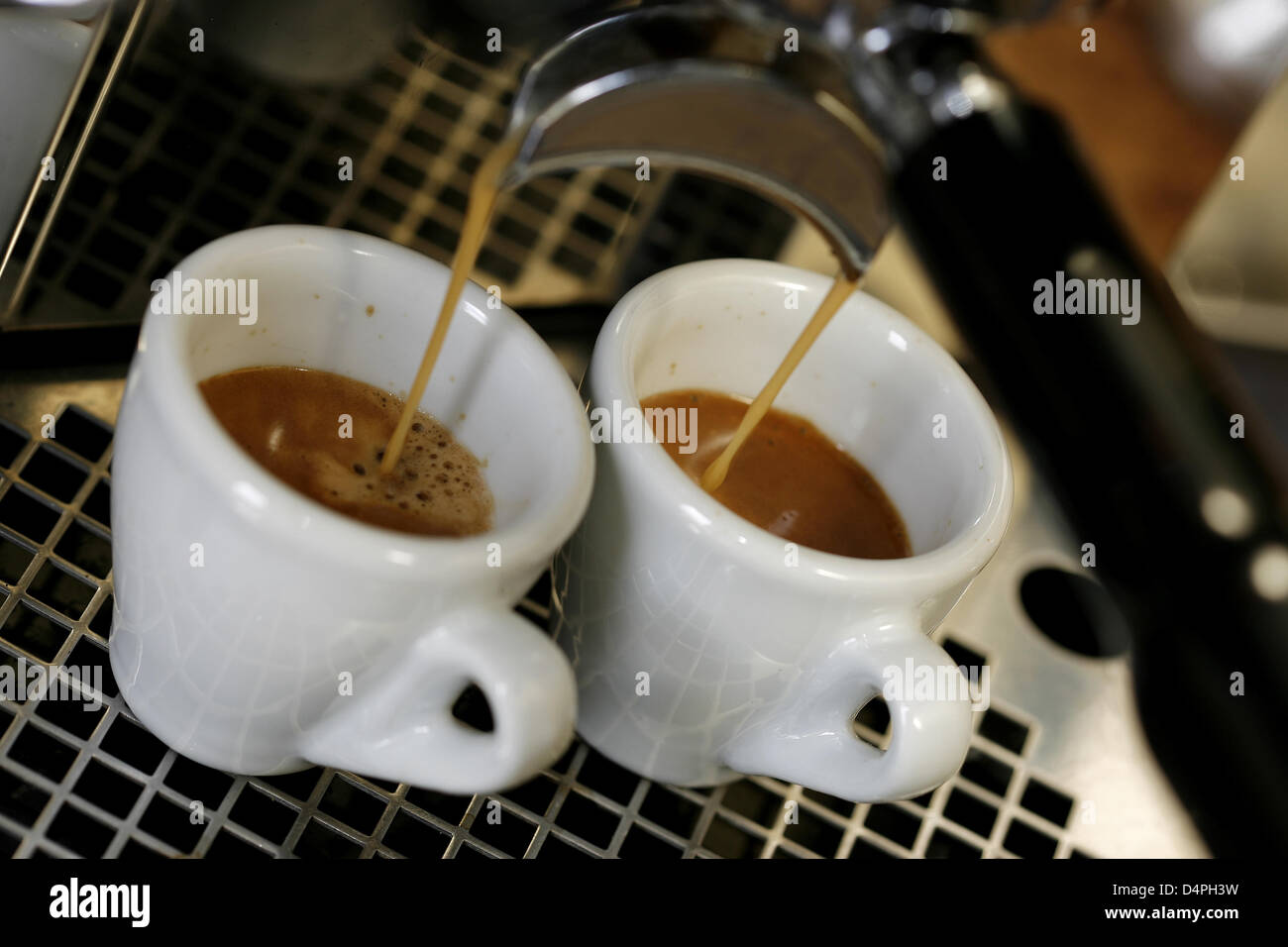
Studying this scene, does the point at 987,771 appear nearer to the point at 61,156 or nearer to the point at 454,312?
the point at 454,312

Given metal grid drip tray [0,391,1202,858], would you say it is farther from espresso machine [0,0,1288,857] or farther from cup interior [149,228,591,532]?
cup interior [149,228,591,532]

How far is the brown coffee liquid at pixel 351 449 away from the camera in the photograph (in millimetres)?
493

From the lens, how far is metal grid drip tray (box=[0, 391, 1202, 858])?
468 millimetres

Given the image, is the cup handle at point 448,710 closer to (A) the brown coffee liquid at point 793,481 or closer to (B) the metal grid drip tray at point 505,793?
(B) the metal grid drip tray at point 505,793

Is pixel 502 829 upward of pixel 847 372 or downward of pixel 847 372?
downward

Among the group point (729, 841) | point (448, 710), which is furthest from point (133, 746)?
point (729, 841)

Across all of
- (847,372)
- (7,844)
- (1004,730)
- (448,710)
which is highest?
(847,372)

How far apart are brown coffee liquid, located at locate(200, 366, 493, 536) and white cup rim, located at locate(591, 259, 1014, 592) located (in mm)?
72

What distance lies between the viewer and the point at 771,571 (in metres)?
0.45

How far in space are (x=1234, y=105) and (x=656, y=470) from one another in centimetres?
89

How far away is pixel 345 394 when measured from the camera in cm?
53

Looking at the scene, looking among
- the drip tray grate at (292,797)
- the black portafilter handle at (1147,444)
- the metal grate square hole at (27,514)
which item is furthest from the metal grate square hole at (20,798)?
the black portafilter handle at (1147,444)

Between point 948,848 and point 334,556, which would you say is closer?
point 334,556

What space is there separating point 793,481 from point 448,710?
21 centimetres
